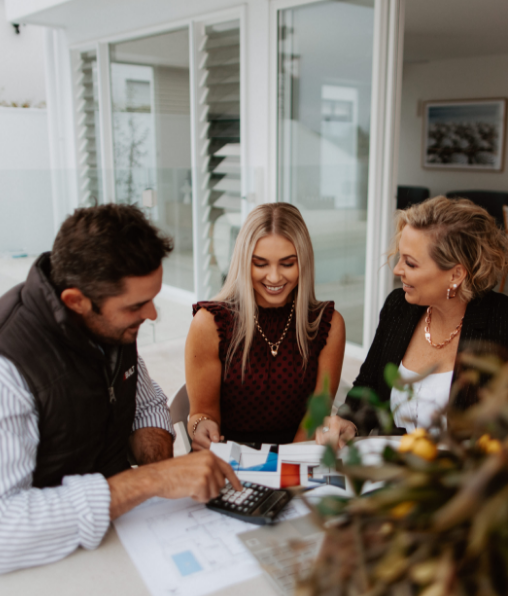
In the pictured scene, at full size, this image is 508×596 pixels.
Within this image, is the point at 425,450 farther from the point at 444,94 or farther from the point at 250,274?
the point at 444,94

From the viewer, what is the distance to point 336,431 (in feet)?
5.41

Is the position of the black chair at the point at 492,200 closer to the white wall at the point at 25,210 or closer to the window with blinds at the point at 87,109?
the window with blinds at the point at 87,109

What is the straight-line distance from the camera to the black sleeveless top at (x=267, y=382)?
193 centimetres

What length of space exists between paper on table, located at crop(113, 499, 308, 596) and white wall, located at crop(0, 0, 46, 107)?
10.2 m

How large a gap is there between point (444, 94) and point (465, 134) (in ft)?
2.21

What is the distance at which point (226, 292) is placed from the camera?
200cm

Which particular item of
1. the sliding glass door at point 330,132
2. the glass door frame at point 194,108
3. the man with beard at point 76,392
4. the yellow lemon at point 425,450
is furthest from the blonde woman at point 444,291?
the glass door frame at point 194,108

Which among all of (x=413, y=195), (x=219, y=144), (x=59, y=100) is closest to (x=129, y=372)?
(x=219, y=144)

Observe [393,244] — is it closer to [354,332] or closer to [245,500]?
[245,500]

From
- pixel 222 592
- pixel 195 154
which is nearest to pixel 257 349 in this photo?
pixel 222 592

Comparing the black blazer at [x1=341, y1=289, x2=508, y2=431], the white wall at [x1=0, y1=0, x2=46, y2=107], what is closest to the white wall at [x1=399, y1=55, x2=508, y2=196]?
the white wall at [x1=0, y1=0, x2=46, y2=107]

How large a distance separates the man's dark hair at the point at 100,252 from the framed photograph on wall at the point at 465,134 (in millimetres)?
7751

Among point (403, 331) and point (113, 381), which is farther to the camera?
point (403, 331)

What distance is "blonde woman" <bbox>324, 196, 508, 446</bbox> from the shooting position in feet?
6.04
